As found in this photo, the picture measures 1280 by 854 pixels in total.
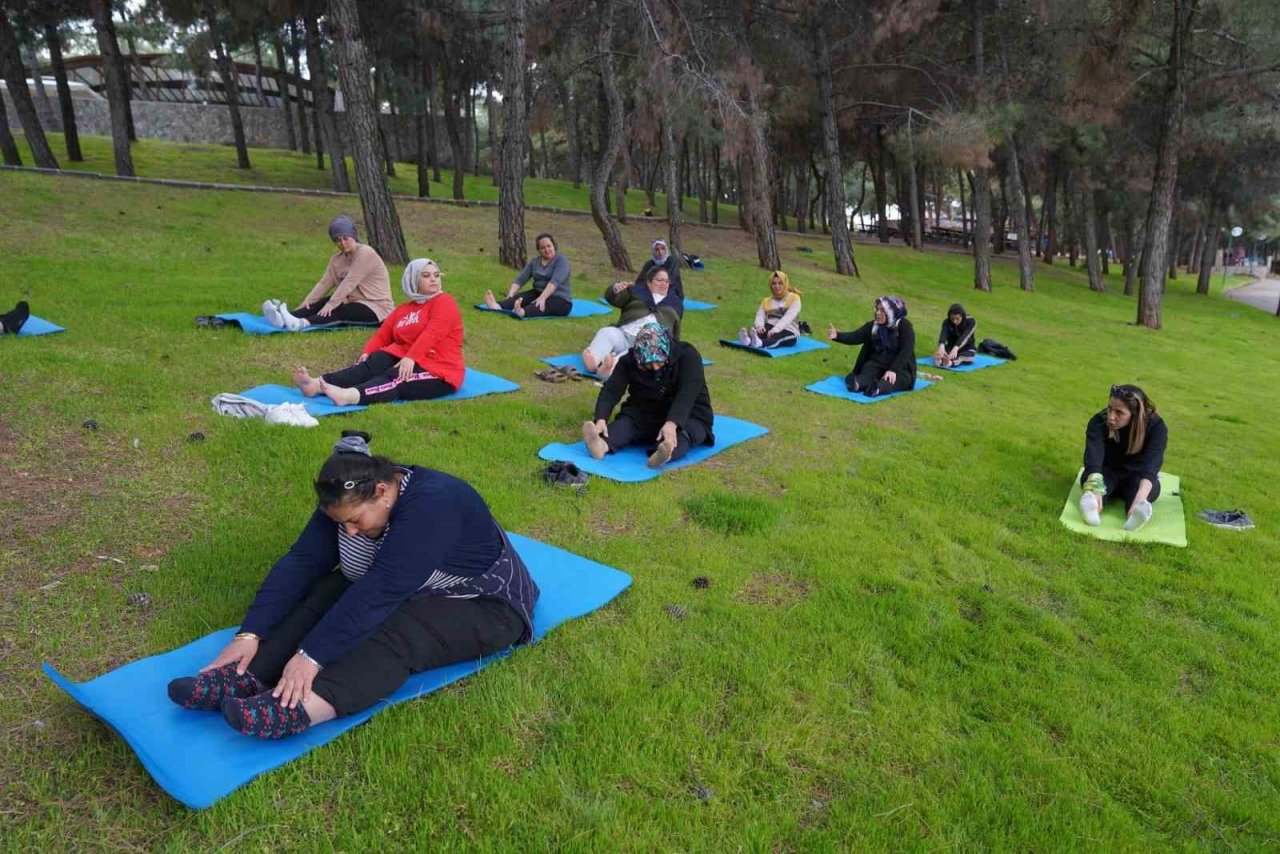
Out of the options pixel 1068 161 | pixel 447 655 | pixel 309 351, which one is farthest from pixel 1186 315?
pixel 447 655

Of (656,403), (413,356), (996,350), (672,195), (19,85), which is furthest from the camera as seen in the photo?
(19,85)

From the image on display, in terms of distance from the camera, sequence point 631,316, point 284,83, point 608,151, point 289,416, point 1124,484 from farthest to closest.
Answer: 1. point 284,83
2. point 608,151
3. point 631,316
4. point 289,416
5. point 1124,484

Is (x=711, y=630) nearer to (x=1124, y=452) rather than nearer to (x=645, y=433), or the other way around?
(x=645, y=433)

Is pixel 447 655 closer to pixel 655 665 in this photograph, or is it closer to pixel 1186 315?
pixel 655 665

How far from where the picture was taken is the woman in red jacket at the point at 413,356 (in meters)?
6.24

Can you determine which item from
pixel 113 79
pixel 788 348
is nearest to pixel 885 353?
pixel 788 348

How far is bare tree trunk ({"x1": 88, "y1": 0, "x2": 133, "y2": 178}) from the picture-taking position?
15883 mm

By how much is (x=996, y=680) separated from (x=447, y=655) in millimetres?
2194

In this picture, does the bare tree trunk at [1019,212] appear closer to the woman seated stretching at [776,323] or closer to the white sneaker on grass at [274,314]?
the woman seated stretching at [776,323]

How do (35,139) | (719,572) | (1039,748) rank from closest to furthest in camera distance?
1. (1039,748)
2. (719,572)
3. (35,139)

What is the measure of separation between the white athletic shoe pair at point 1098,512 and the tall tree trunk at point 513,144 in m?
10.00

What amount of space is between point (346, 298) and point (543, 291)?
281cm

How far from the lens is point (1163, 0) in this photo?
1531 cm

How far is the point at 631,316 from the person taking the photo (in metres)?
8.42
